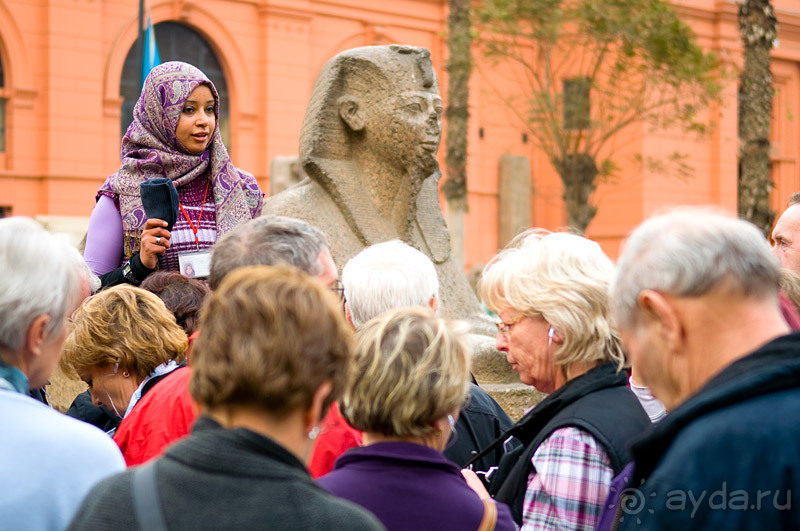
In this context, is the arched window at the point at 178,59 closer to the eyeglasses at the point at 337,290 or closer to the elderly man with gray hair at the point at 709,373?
the eyeglasses at the point at 337,290

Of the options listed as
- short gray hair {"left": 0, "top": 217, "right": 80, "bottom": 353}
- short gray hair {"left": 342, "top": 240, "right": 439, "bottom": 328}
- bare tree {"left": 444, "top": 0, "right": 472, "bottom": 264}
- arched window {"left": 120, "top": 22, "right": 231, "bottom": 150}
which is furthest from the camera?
arched window {"left": 120, "top": 22, "right": 231, "bottom": 150}

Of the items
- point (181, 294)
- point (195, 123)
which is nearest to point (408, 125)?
point (195, 123)

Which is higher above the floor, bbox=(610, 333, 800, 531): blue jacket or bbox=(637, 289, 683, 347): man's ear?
bbox=(637, 289, 683, 347): man's ear

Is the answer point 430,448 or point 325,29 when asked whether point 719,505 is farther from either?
point 325,29

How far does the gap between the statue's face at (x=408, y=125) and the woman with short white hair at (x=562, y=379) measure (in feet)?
6.86

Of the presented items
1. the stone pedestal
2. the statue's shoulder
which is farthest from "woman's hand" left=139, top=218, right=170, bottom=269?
A: the stone pedestal

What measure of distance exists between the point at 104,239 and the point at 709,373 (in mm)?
2634

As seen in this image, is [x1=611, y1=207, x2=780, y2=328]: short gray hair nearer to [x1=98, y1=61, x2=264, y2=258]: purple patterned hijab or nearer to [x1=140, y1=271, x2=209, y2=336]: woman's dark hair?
[x1=140, y1=271, x2=209, y2=336]: woman's dark hair

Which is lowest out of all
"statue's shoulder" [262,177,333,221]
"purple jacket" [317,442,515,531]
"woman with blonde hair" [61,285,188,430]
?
"purple jacket" [317,442,515,531]

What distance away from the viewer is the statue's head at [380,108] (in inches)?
182

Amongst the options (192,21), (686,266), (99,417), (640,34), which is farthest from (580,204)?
(686,266)

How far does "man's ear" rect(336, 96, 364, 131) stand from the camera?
15.4ft

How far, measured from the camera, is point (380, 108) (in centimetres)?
466

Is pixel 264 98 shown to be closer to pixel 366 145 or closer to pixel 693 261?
pixel 366 145
